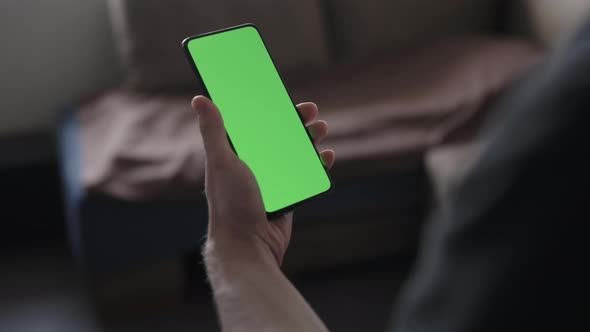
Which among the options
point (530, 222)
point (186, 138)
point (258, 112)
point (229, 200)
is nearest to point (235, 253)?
point (229, 200)

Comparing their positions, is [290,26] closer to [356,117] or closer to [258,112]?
[356,117]

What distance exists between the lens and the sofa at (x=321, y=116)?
1.74m

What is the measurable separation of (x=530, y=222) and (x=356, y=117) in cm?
164

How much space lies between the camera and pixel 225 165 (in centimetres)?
77

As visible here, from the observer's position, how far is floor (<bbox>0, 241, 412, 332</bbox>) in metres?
1.85

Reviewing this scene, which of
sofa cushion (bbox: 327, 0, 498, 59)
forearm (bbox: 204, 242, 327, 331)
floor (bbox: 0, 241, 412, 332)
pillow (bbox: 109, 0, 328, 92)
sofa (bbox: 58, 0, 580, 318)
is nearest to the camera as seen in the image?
forearm (bbox: 204, 242, 327, 331)

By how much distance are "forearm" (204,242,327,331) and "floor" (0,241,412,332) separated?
1146mm

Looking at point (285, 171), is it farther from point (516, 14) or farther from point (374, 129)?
point (516, 14)

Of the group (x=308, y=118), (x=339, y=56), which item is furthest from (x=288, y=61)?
(x=308, y=118)

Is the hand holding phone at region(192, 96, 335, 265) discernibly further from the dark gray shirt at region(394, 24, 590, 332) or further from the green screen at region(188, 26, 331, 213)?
the dark gray shirt at region(394, 24, 590, 332)

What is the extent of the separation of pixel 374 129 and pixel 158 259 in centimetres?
64

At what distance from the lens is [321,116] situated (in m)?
1.97

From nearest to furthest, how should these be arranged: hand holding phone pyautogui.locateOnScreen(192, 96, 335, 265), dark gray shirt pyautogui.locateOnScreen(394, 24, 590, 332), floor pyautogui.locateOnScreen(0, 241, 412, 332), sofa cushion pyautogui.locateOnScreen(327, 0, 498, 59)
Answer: dark gray shirt pyautogui.locateOnScreen(394, 24, 590, 332), hand holding phone pyautogui.locateOnScreen(192, 96, 335, 265), floor pyautogui.locateOnScreen(0, 241, 412, 332), sofa cushion pyautogui.locateOnScreen(327, 0, 498, 59)

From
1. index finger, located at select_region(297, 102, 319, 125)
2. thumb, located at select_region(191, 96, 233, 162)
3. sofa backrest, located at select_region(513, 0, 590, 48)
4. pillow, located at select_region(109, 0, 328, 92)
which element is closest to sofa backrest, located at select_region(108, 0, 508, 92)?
pillow, located at select_region(109, 0, 328, 92)
